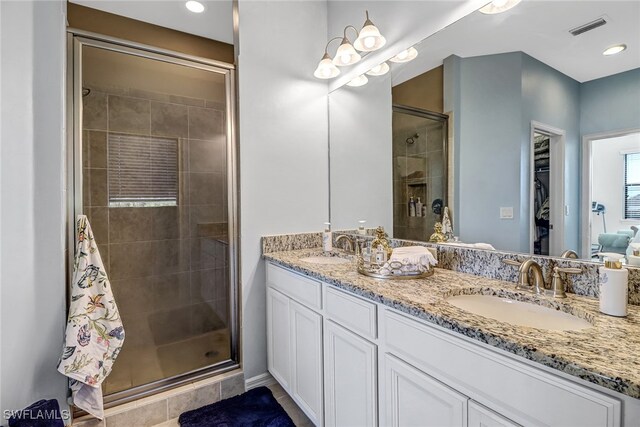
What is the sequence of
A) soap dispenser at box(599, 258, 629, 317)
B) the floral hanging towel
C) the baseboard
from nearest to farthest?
soap dispenser at box(599, 258, 629, 317)
the floral hanging towel
the baseboard

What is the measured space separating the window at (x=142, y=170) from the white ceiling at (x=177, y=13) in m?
0.89

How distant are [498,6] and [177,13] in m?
2.14

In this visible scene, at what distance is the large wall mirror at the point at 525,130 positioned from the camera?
3.46 ft

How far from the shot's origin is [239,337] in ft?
6.67

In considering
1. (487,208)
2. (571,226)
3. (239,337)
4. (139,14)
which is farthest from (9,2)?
(571,226)

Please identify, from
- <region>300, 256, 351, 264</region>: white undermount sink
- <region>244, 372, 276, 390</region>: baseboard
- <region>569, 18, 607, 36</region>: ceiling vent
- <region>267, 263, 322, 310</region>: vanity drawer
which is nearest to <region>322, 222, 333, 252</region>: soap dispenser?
<region>300, 256, 351, 264</region>: white undermount sink

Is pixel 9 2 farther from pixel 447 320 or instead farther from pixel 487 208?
pixel 487 208

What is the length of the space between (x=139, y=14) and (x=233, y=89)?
1055mm

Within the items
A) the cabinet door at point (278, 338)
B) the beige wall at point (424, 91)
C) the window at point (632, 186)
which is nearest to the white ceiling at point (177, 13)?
the beige wall at point (424, 91)

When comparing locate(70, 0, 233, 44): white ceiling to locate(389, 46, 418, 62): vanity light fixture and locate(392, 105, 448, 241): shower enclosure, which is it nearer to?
locate(389, 46, 418, 62): vanity light fixture

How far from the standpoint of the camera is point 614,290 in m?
0.89

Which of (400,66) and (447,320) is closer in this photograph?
(447,320)

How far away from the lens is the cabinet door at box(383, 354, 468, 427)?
890 millimetres

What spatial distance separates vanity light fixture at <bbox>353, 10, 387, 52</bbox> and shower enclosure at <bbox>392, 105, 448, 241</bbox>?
0.36m
